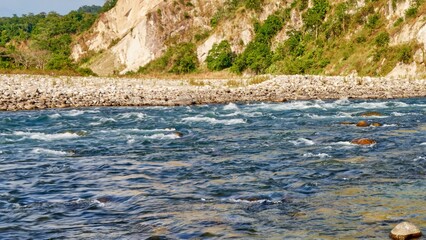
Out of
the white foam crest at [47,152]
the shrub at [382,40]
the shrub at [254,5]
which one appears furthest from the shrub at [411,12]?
the white foam crest at [47,152]

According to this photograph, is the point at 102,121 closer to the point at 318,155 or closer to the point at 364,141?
the point at 364,141

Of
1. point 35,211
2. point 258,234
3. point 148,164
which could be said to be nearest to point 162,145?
point 148,164

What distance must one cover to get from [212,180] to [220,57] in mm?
76579

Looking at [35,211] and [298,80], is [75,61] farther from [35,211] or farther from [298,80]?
[35,211]

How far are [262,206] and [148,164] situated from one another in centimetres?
558

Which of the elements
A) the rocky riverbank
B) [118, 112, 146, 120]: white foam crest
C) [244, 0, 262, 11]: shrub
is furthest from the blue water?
[244, 0, 262, 11]: shrub

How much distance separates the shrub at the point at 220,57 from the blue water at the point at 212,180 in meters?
64.1

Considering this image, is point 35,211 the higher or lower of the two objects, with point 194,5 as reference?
lower

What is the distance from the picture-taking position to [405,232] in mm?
7789

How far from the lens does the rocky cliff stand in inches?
2371

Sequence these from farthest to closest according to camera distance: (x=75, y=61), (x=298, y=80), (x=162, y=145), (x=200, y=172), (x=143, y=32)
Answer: (x=75, y=61) < (x=143, y=32) < (x=298, y=80) < (x=162, y=145) < (x=200, y=172)

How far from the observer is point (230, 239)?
8219 mm

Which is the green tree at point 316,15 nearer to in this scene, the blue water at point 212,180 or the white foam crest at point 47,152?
the blue water at point 212,180

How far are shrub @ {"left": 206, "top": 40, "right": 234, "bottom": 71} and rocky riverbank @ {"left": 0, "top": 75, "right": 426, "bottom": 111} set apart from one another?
4253 centimetres
